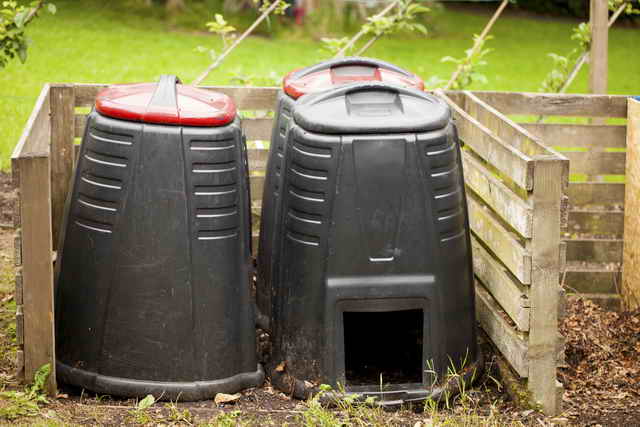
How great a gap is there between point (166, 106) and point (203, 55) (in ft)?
32.4

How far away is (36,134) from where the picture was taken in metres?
3.36

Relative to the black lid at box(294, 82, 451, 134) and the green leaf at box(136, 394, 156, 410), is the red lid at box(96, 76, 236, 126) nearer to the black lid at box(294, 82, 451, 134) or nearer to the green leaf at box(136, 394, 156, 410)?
Answer: the black lid at box(294, 82, 451, 134)

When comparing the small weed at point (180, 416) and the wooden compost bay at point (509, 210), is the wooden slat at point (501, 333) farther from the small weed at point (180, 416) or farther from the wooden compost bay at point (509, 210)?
the small weed at point (180, 416)

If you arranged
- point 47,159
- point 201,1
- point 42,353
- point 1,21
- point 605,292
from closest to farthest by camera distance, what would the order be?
point 47,159 < point 42,353 < point 1,21 < point 605,292 < point 201,1

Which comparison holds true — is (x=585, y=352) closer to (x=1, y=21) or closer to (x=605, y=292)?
(x=605, y=292)

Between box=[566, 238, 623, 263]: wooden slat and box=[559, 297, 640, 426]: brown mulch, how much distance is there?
33 cm

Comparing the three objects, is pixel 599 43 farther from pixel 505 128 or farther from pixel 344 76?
pixel 344 76

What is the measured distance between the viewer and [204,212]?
3.22m

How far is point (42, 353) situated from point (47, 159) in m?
0.73

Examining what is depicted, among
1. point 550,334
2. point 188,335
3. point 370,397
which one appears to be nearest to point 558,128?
point 550,334

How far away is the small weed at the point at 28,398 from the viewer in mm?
2971

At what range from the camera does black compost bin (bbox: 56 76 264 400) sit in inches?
125

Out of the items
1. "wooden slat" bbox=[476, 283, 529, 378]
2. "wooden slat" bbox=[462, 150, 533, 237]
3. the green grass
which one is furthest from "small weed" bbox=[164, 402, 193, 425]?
the green grass

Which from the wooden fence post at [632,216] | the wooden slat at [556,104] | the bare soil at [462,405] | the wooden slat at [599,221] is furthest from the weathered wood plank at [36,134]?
the wooden fence post at [632,216]
